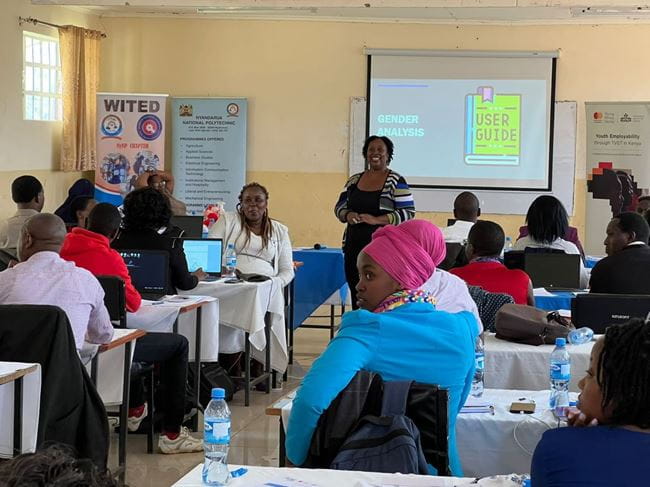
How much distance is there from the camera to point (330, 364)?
2664 millimetres

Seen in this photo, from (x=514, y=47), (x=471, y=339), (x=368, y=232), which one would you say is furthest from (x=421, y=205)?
(x=471, y=339)

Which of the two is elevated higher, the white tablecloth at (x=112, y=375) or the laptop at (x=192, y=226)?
the laptop at (x=192, y=226)

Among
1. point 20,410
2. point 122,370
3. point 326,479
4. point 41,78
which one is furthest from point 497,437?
point 41,78

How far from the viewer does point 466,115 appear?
11461 mm

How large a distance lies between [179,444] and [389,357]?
9.36ft

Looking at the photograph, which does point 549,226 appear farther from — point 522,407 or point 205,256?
point 522,407

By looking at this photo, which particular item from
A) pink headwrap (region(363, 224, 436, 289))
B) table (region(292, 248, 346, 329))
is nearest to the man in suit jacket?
pink headwrap (region(363, 224, 436, 289))

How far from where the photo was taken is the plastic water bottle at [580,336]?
4.46 m

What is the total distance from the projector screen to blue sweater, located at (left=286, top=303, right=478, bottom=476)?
28.5 feet

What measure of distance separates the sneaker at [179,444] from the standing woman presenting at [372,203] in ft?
7.48

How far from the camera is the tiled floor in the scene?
5000mm

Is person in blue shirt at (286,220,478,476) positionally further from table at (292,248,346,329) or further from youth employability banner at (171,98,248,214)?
youth employability banner at (171,98,248,214)

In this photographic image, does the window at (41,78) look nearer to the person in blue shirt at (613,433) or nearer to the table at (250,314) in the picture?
the table at (250,314)

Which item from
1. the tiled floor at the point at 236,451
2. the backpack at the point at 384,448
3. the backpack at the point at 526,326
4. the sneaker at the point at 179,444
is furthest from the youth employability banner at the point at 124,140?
the backpack at the point at 384,448
